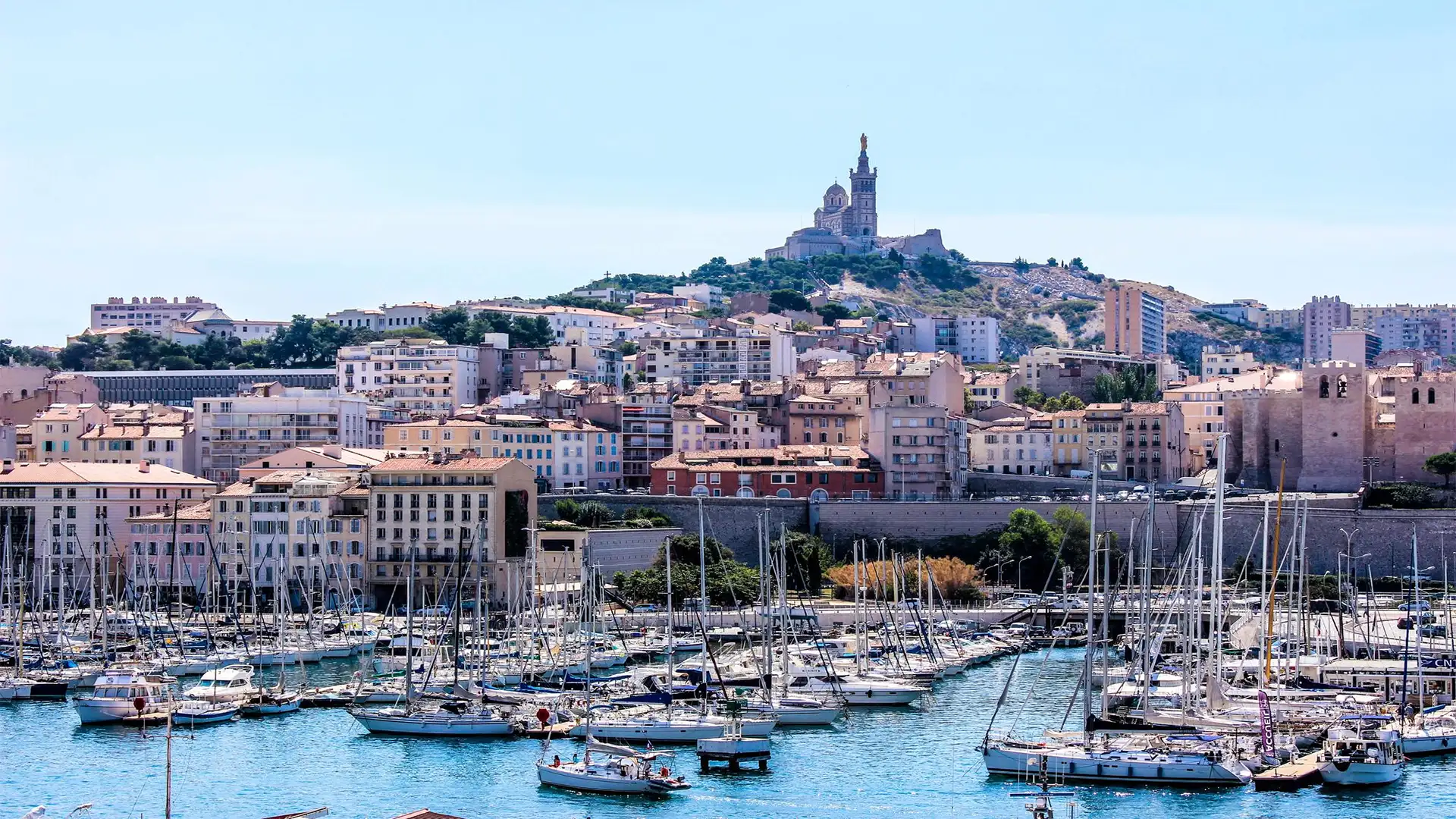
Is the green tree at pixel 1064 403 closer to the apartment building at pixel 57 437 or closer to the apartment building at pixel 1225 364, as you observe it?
the apartment building at pixel 1225 364

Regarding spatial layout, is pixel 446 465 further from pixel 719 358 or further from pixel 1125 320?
pixel 1125 320

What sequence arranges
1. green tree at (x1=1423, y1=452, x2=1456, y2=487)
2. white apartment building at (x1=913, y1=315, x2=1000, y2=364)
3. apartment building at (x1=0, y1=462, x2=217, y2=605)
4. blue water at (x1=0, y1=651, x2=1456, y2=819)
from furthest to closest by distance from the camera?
white apartment building at (x1=913, y1=315, x2=1000, y2=364)
green tree at (x1=1423, y1=452, x2=1456, y2=487)
apartment building at (x1=0, y1=462, x2=217, y2=605)
blue water at (x1=0, y1=651, x2=1456, y2=819)

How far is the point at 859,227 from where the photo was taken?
171625 millimetres

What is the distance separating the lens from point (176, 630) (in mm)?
51812

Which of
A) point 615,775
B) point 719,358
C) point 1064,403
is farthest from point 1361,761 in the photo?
point 719,358

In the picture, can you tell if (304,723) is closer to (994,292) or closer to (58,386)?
(58,386)

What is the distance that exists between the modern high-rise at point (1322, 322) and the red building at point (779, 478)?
93.0 m

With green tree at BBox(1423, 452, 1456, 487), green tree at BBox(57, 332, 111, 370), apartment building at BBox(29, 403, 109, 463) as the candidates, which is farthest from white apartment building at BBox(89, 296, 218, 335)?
green tree at BBox(1423, 452, 1456, 487)

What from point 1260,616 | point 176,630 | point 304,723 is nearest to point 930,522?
point 1260,616

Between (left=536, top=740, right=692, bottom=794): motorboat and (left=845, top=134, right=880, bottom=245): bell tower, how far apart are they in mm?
136438

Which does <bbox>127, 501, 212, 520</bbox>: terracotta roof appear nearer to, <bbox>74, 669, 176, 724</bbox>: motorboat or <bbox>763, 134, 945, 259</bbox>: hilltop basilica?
<bbox>74, 669, 176, 724</bbox>: motorboat

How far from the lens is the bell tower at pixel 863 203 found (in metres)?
172

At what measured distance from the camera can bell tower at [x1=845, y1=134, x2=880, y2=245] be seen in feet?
563

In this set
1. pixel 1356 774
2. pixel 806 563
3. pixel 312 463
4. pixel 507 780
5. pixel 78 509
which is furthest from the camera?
pixel 312 463
